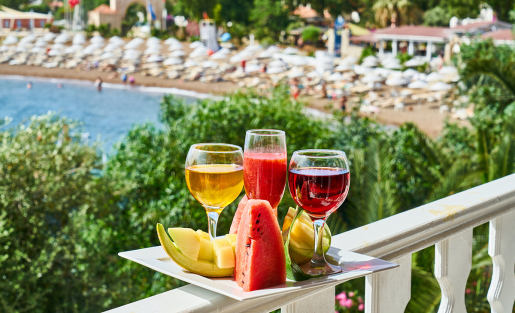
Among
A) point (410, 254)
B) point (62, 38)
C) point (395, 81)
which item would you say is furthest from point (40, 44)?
point (410, 254)

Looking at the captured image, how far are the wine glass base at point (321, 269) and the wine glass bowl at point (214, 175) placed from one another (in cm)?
18

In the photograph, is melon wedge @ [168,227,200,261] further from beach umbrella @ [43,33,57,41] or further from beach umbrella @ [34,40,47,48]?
beach umbrella @ [43,33,57,41]

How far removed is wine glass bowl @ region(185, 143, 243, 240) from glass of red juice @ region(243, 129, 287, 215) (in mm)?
25

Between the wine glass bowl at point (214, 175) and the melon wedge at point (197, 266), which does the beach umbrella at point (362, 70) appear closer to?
the wine glass bowl at point (214, 175)

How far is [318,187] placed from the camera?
94 centimetres

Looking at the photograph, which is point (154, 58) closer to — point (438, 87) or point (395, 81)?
point (395, 81)

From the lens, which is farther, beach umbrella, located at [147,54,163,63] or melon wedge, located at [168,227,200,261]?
beach umbrella, located at [147,54,163,63]

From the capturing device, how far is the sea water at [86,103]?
91.4ft

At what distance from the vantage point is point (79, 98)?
33531mm

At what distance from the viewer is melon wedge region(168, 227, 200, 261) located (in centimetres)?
89

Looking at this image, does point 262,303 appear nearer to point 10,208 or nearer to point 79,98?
point 10,208

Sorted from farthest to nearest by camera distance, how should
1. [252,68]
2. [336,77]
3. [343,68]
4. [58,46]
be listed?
[58,46]
[252,68]
[343,68]
[336,77]

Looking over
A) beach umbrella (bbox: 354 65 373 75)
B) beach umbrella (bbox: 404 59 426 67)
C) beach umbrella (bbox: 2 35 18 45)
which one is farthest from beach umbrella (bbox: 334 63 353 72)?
beach umbrella (bbox: 2 35 18 45)

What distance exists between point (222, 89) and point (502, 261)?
33.0 metres
